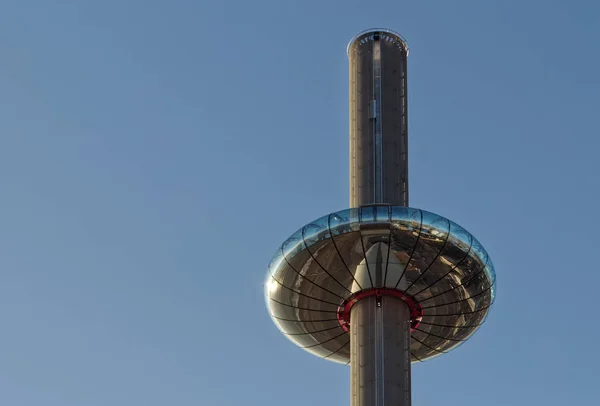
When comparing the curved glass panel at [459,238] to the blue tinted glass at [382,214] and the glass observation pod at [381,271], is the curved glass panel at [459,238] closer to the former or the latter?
the glass observation pod at [381,271]

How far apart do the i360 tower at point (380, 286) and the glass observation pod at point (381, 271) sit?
45 mm

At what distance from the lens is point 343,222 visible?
63.3m

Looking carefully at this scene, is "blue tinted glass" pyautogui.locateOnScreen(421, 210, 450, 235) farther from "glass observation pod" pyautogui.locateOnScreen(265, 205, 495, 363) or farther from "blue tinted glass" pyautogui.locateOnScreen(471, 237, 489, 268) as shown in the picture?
"blue tinted glass" pyautogui.locateOnScreen(471, 237, 489, 268)

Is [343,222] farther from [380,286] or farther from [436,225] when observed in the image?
[436,225]

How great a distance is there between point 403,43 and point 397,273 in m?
15.5

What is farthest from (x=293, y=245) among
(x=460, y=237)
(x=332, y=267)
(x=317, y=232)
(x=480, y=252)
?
(x=480, y=252)

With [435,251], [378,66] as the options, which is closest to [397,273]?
[435,251]

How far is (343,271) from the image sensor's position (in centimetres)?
6412

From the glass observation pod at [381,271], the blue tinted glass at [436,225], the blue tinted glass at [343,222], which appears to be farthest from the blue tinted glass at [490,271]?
the blue tinted glass at [343,222]

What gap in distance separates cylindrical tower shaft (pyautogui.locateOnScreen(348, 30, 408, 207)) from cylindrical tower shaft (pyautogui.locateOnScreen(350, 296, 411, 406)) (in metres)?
5.94

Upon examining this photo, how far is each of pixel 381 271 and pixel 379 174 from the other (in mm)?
6650

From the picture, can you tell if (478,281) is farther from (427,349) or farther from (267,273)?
(267,273)

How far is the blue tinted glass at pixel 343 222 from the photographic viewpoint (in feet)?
207

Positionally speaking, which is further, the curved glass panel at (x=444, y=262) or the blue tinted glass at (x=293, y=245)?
the blue tinted glass at (x=293, y=245)
